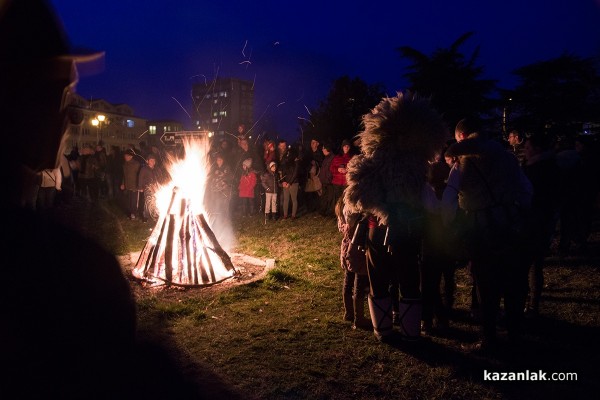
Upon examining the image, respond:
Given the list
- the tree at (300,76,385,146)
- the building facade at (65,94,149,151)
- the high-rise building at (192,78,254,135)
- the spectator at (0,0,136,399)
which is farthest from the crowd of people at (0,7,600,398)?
the building facade at (65,94,149,151)

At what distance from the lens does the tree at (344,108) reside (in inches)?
→ 936

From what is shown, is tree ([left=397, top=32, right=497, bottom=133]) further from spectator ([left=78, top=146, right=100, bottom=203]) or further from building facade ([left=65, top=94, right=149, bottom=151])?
building facade ([left=65, top=94, right=149, bottom=151])

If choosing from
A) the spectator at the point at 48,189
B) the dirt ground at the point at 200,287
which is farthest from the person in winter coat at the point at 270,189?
the spectator at the point at 48,189

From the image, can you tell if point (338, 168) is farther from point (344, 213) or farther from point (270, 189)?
point (344, 213)

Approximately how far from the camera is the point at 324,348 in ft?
15.8

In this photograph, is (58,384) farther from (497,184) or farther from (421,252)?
(421,252)

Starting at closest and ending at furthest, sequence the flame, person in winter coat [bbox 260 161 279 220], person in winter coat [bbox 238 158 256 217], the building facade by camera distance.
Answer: the flame, person in winter coat [bbox 260 161 279 220], person in winter coat [bbox 238 158 256 217], the building facade

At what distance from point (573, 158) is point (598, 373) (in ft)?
18.2

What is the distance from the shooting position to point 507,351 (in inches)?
182

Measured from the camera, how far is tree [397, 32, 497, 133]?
16016 mm

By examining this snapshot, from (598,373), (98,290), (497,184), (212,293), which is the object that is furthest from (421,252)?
(98,290)

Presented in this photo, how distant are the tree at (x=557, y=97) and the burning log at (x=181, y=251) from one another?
1311 cm

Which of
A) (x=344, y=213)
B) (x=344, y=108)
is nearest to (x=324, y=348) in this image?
(x=344, y=213)

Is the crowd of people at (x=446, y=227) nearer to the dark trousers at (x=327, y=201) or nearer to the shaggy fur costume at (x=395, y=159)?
the shaggy fur costume at (x=395, y=159)
